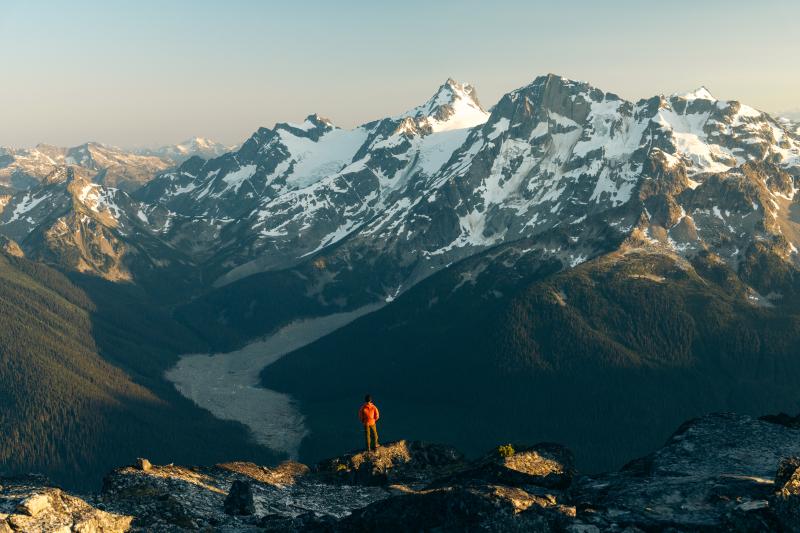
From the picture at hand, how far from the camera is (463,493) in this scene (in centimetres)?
6062

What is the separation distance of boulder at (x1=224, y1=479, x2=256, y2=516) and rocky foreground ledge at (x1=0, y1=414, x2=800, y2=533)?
96 millimetres

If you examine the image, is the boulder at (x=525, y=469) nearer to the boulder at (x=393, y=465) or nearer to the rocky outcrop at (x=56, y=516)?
the boulder at (x=393, y=465)

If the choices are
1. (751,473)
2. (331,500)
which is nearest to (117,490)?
(331,500)

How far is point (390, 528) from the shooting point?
202 ft

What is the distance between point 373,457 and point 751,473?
133 feet

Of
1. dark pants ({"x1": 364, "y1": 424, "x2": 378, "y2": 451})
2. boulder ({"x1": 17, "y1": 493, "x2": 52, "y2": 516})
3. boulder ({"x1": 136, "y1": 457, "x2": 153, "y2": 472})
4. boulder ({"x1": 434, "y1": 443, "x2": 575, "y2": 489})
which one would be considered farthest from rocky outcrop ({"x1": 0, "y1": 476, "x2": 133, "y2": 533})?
dark pants ({"x1": 364, "y1": 424, "x2": 378, "y2": 451})

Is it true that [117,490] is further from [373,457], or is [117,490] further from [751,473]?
[751,473]

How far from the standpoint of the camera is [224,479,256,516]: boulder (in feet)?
240

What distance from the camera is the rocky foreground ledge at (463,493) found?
5884cm

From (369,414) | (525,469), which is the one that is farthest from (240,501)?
(525,469)

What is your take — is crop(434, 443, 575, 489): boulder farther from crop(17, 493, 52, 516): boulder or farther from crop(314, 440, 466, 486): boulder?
crop(17, 493, 52, 516): boulder

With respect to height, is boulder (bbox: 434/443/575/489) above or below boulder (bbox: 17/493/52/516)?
below

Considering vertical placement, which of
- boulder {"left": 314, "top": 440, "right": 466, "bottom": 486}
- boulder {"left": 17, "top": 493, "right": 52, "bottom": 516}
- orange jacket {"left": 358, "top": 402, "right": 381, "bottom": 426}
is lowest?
boulder {"left": 314, "top": 440, "right": 466, "bottom": 486}

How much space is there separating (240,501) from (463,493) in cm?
2343
